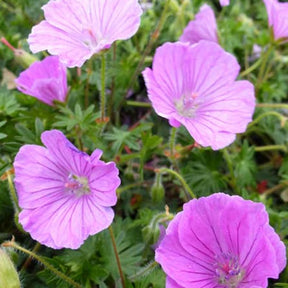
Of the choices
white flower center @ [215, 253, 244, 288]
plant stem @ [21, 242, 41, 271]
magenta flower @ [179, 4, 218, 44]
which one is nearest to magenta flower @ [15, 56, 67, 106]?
plant stem @ [21, 242, 41, 271]

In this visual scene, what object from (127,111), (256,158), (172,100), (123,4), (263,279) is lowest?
(256,158)

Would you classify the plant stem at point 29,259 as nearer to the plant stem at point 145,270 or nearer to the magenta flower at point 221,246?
the plant stem at point 145,270

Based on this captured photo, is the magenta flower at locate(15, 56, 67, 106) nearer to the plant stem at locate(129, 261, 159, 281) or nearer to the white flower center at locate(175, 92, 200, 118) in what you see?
the white flower center at locate(175, 92, 200, 118)

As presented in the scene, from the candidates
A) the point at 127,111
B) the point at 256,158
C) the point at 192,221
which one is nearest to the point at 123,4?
the point at 192,221

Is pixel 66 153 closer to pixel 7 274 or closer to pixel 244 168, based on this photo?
pixel 7 274

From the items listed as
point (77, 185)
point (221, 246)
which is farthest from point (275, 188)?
point (77, 185)

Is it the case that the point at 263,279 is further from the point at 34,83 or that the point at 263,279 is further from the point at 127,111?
the point at 127,111

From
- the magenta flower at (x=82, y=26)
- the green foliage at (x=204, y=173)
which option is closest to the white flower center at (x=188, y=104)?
the green foliage at (x=204, y=173)
